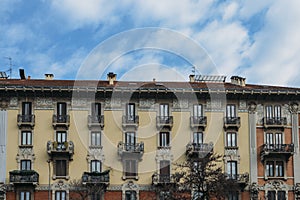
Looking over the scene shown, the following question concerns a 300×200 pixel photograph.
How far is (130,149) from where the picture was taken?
58.2 meters

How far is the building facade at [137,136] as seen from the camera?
5769 centimetres

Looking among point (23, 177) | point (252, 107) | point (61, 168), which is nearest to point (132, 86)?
point (61, 168)

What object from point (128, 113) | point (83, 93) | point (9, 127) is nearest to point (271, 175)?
point (128, 113)

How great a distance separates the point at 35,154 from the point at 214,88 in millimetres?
15479

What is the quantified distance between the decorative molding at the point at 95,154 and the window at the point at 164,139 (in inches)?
192

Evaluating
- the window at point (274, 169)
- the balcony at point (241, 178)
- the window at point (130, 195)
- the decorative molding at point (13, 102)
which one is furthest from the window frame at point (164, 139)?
the decorative molding at point (13, 102)

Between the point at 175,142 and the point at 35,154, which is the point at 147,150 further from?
the point at 35,154

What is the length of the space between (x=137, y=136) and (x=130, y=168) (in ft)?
8.90

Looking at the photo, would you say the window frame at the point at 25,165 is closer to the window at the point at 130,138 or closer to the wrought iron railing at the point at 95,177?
the wrought iron railing at the point at 95,177

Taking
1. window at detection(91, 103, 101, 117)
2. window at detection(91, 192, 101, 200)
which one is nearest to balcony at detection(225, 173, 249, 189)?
window at detection(91, 192, 101, 200)

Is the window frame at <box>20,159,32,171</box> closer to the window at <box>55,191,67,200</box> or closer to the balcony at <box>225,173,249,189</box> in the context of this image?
the window at <box>55,191,67,200</box>

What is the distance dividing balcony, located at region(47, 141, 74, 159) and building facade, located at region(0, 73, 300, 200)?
0.27 feet

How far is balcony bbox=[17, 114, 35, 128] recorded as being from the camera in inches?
2287

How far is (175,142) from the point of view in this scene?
59375mm
